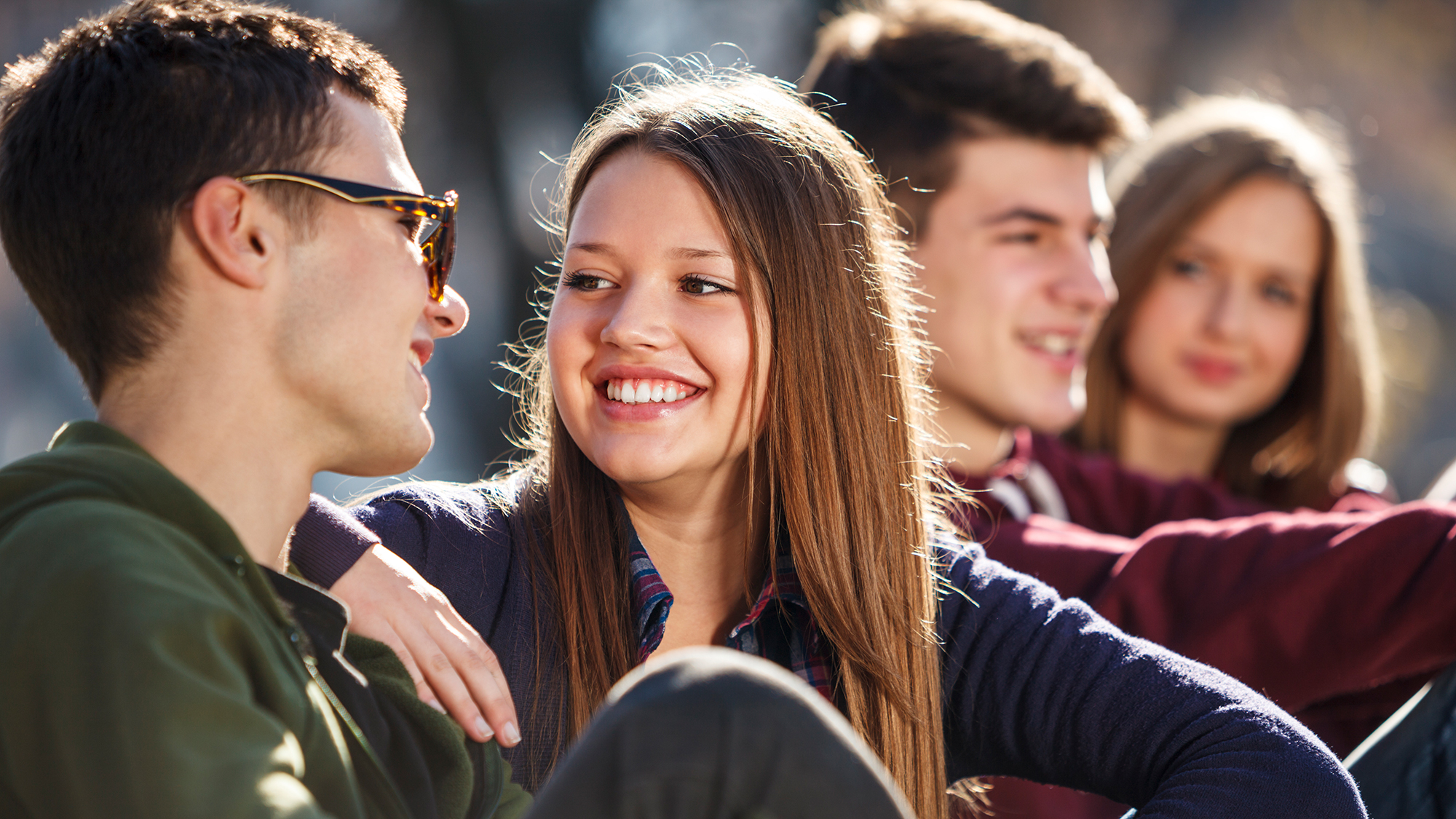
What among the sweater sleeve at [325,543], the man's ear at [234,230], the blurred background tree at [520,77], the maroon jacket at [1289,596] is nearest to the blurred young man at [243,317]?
the man's ear at [234,230]

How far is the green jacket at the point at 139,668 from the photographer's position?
99cm

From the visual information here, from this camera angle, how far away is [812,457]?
6.26 feet

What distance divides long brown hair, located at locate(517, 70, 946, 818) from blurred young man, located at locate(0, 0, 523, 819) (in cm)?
43

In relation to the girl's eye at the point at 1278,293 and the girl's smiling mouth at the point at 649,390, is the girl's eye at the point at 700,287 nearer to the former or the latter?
the girl's smiling mouth at the point at 649,390

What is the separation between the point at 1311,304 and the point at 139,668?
3668mm

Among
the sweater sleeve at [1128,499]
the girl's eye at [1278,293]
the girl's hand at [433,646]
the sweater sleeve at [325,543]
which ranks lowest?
the sweater sleeve at [1128,499]

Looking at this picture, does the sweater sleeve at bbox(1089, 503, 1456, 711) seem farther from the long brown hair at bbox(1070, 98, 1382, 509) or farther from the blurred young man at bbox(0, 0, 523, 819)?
the long brown hair at bbox(1070, 98, 1382, 509)

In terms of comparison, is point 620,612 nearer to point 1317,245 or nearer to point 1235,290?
point 1235,290

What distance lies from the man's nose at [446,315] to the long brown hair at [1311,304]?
2675mm

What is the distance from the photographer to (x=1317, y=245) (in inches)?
147

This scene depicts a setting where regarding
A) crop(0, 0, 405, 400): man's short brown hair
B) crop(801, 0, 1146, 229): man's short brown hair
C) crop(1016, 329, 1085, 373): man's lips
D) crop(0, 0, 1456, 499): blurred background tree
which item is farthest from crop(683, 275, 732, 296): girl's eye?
crop(0, 0, 1456, 499): blurred background tree

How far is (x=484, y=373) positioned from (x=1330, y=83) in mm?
9040

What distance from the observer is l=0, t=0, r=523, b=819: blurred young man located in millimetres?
1208

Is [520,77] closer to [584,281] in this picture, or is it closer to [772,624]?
[584,281]
